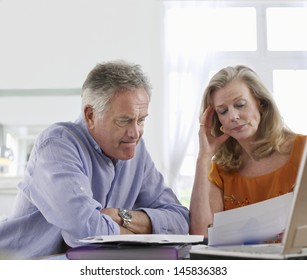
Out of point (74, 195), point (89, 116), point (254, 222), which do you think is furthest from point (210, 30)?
point (254, 222)

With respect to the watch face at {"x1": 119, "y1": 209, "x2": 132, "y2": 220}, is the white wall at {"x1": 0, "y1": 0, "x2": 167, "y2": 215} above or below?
above

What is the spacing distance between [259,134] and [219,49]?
3.23m

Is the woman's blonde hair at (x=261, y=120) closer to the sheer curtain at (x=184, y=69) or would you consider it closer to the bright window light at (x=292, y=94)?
the sheer curtain at (x=184, y=69)

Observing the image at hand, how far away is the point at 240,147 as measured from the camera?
78.9 inches

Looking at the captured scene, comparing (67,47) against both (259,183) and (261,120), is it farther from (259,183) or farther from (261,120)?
(259,183)

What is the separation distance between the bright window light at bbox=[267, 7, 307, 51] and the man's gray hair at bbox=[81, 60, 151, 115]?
3852 mm

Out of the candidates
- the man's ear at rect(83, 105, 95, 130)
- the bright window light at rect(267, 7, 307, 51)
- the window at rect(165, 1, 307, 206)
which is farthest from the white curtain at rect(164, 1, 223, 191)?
the man's ear at rect(83, 105, 95, 130)

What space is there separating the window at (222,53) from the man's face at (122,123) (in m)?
3.27

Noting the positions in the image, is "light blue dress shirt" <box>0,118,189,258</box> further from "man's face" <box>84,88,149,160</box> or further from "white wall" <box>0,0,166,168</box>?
"white wall" <box>0,0,166,168</box>

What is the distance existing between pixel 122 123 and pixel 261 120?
0.71 m

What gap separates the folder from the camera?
879 millimetres

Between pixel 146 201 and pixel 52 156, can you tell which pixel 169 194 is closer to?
pixel 146 201

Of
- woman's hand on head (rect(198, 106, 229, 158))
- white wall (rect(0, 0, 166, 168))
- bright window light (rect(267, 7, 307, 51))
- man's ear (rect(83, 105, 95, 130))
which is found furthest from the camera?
bright window light (rect(267, 7, 307, 51))
